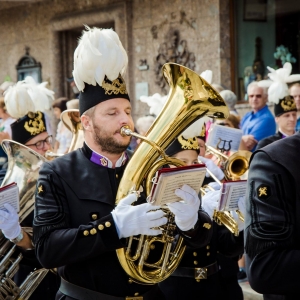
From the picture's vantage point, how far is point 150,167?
3.32 meters

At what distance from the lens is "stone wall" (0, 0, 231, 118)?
1019 centimetres

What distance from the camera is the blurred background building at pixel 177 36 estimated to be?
9938mm

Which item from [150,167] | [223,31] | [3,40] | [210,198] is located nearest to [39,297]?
[210,198]

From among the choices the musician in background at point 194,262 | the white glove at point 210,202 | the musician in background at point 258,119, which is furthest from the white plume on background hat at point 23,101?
the musician in background at point 258,119

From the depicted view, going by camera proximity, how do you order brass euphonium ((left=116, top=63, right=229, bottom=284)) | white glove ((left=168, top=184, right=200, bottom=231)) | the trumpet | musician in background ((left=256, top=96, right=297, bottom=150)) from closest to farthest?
white glove ((left=168, top=184, right=200, bottom=231)) → brass euphonium ((left=116, top=63, right=229, bottom=284)) → the trumpet → musician in background ((left=256, top=96, right=297, bottom=150))

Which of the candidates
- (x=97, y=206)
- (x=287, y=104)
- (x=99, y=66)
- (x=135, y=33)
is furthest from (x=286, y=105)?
(x=135, y=33)

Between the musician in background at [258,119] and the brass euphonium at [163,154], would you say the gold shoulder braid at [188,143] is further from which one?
the musician in background at [258,119]

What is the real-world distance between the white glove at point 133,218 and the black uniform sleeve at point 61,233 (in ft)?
0.12

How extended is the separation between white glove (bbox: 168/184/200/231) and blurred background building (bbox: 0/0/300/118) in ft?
21.5

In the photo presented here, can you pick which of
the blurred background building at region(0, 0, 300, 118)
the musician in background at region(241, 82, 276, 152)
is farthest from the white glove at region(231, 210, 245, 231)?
the blurred background building at region(0, 0, 300, 118)

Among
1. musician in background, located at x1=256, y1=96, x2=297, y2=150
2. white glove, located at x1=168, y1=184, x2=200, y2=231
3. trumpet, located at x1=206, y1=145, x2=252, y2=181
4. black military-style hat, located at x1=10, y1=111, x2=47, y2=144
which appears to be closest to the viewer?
white glove, located at x1=168, y1=184, x2=200, y2=231

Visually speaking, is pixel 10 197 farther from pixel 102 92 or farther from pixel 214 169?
pixel 214 169

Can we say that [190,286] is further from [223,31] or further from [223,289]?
[223,31]

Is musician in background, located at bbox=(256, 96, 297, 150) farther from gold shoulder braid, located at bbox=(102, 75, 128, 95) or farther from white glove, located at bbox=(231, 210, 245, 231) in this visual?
gold shoulder braid, located at bbox=(102, 75, 128, 95)
